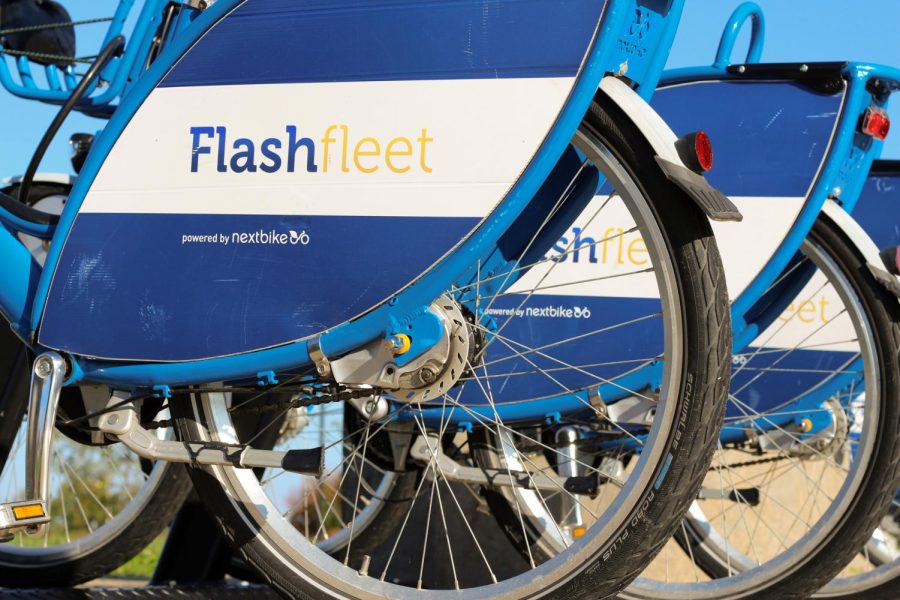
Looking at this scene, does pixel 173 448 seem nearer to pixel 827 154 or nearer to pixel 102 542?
pixel 102 542

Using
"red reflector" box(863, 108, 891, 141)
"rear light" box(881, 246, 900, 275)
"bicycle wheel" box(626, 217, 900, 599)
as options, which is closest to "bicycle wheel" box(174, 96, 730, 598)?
"bicycle wheel" box(626, 217, 900, 599)

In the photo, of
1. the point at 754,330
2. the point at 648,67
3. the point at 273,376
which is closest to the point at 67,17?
the point at 273,376

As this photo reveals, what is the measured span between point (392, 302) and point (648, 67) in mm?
688

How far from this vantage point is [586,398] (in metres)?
3.53

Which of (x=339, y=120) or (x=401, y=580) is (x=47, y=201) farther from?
(x=401, y=580)

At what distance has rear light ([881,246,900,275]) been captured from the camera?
3443 mm

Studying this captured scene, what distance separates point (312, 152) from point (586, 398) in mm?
1391

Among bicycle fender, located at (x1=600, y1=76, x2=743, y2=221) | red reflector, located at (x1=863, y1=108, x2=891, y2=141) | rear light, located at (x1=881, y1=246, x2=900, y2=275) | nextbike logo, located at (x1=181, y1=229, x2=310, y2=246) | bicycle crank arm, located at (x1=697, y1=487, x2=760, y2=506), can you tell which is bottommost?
bicycle crank arm, located at (x1=697, y1=487, x2=760, y2=506)

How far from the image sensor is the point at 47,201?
139 inches

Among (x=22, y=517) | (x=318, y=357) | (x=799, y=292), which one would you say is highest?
(x=799, y=292)

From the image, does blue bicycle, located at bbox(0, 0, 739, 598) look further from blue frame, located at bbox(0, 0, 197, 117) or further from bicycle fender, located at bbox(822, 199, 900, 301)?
bicycle fender, located at bbox(822, 199, 900, 301)

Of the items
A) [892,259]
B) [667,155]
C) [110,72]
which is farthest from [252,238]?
→ [892,259]

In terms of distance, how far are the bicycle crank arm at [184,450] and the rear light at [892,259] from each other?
5.83ft

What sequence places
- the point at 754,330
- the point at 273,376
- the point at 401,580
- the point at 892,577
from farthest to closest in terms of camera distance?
1. the point at 401,580
2. the point at 754,330
3. the point at 892,577
4. the point at 273,376
